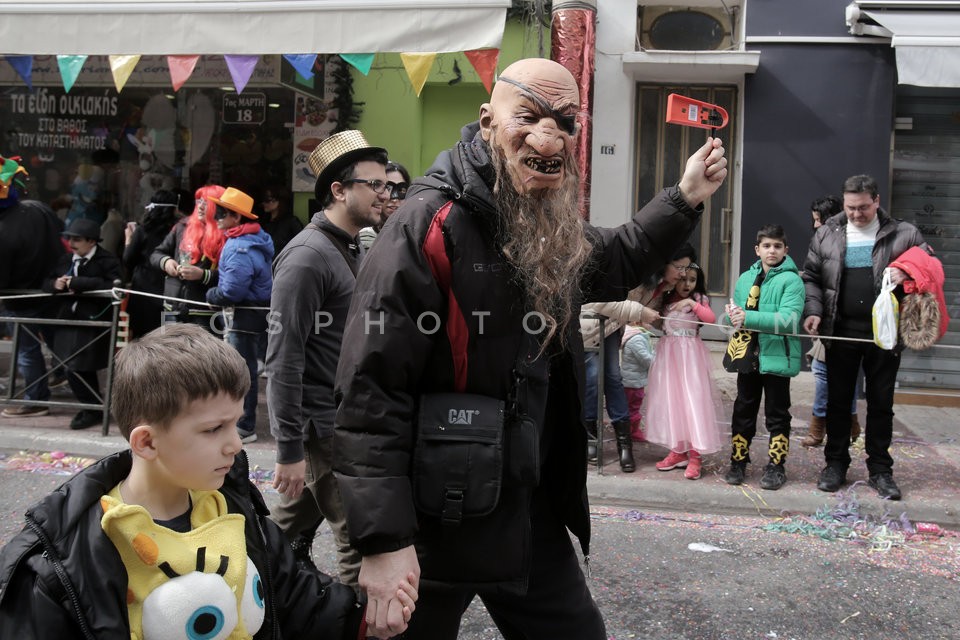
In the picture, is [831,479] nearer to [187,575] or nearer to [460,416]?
[460,416]

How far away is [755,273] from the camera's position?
20.7ft

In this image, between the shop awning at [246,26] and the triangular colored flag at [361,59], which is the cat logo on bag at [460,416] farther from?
Result: the triangular colored flag at [361,59]

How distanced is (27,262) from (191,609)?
7069 millimetres

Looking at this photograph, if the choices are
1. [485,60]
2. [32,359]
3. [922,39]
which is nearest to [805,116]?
[922,39]

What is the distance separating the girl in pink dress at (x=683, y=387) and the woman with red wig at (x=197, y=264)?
3.52 m

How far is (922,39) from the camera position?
8.64m

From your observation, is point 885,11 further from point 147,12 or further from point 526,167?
point 526,167

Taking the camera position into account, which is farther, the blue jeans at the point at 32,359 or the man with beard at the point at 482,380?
the blue jeans at the point at 32,359

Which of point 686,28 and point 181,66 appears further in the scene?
point 686,28

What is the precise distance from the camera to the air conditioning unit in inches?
408

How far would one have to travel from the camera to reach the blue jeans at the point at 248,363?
7008mm

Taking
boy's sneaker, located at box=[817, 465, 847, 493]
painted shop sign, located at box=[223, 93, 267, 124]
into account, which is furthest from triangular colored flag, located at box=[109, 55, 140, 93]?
boy's sneaker, located at box=[817, 465, 847, 493]

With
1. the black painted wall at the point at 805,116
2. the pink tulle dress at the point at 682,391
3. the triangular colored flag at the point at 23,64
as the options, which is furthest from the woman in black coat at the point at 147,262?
the black painted wall at the point at 805,116

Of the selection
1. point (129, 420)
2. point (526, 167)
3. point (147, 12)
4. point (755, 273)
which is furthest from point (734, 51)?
point (129, 420)
